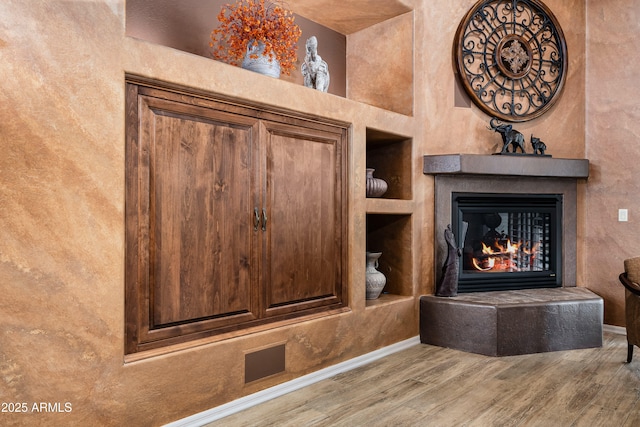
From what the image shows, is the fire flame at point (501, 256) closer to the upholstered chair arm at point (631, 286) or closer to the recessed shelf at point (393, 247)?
the recessed shelf at point (393, 247)

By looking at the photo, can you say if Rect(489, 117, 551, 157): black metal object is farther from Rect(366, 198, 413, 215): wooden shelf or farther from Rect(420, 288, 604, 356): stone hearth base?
Rect(420, 288, 604, 356): stone hearth base

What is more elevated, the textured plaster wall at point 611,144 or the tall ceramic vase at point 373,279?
the textured plaster wall at point 611,144

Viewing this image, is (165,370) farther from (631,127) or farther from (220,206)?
(631,127)

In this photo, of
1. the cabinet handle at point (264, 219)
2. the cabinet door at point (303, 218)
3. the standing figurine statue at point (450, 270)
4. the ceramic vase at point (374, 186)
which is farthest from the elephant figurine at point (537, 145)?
the cabinet handle at point (264, 219)

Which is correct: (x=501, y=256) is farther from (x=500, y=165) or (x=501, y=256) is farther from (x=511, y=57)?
(x=511, y=57)

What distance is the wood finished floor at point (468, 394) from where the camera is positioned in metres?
2.20

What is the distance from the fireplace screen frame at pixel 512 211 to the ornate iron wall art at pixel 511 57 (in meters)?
0.69

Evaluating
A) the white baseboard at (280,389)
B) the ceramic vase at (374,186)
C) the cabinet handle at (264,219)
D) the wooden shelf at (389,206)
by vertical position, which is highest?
the ceramic vase at (374,186)

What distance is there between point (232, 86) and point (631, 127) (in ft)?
11.1

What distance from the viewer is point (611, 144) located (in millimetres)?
3857

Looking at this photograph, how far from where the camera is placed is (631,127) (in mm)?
3760

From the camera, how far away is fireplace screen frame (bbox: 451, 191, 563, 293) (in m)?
3.62

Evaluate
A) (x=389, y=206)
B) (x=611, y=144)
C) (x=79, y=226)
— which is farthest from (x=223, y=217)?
(x=611, y=144)

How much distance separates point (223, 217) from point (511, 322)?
2169 mm
